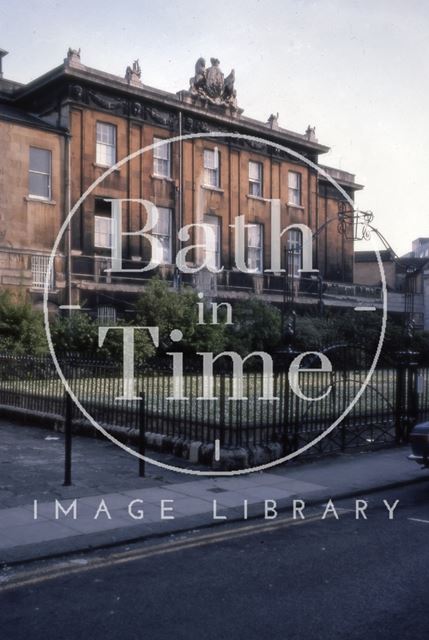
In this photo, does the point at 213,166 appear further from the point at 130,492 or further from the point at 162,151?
the point at 130,492

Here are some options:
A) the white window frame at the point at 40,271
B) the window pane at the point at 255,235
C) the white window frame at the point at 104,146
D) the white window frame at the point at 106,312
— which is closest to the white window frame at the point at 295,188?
the window pane at the point at 255,235

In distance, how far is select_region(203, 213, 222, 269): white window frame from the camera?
35562mm

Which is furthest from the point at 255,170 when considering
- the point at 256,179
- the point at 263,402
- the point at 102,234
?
the point at 263,402

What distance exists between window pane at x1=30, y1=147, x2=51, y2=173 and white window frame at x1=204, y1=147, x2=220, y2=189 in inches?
354

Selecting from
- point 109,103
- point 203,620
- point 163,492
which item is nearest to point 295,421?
point 163,492

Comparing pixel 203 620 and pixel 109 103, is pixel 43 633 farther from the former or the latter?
pixel 109 103

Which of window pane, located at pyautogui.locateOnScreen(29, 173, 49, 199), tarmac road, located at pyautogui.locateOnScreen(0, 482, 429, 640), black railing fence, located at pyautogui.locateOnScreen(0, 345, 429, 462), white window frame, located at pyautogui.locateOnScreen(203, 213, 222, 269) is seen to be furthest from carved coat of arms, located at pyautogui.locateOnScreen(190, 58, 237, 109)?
tarmac road, located at pyautogui.locateOnScreen(0, 482, 429, 640)

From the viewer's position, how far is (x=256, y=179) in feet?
125

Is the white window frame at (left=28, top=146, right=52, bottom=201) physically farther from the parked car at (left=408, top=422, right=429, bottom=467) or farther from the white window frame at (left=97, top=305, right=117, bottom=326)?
the parked car at (left=408, top=422, right=429, bottom=467)

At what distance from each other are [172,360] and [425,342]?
22679mm

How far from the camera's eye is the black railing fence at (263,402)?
472 inches

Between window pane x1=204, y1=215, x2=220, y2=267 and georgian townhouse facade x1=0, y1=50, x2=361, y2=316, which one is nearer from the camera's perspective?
georgian townhouse facade x1=0, y1=50, x2=361, y2=316

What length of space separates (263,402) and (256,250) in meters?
26.0

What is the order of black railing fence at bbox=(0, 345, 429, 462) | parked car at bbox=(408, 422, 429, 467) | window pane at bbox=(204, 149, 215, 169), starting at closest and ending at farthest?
parked car at bbox=(408, 422, 429, 467) < black railing fence at bbox=(0, 345, 429, 462) < window pane at bbox=(204, 149, 215, 169)
